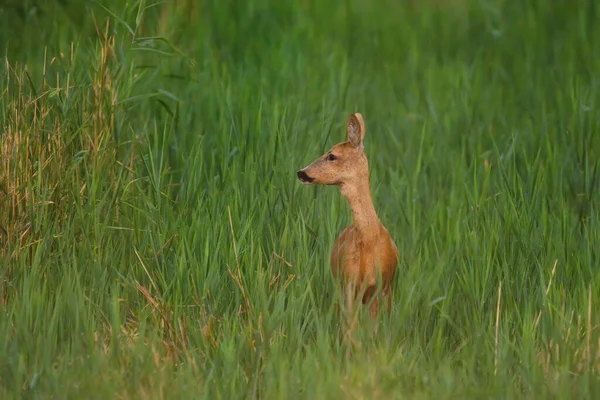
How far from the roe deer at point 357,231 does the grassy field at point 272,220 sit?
151mm

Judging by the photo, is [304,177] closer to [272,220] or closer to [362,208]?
[362,208]

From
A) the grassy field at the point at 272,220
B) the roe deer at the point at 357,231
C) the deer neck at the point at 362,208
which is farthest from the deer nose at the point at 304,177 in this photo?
the grassy field at the point at 272,220

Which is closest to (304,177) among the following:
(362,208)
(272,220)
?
(362,208)

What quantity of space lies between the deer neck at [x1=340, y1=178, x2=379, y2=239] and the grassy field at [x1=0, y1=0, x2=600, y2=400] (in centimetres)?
29

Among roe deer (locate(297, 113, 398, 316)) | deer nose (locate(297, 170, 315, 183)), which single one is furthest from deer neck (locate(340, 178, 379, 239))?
deer nose (locate(297, 170, 315, 183))

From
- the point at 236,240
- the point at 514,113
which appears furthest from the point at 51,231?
the point at 514,113

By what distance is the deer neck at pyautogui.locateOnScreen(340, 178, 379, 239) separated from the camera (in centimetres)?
507

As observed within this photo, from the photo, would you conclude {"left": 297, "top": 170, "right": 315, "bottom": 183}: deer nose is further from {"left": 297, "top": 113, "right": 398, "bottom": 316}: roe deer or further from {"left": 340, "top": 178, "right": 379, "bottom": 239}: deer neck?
{"left": 340, "top": 178, "right": 379, "bottom": 239}: deer neck

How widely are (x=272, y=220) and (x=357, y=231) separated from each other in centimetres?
80

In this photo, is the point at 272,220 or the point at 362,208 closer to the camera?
the point at 362,208

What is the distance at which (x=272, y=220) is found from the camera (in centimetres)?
578

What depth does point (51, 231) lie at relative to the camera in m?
5.48

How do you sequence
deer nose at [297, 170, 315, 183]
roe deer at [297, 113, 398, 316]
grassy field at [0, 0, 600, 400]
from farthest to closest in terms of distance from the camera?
deer nose at [297, 170, 315, 183] → roe deer at [297, 113, 398, 316] → grassy field at [0, 0, 600, 400]

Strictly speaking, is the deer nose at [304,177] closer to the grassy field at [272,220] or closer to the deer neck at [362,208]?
the deer neck at [362,208]
